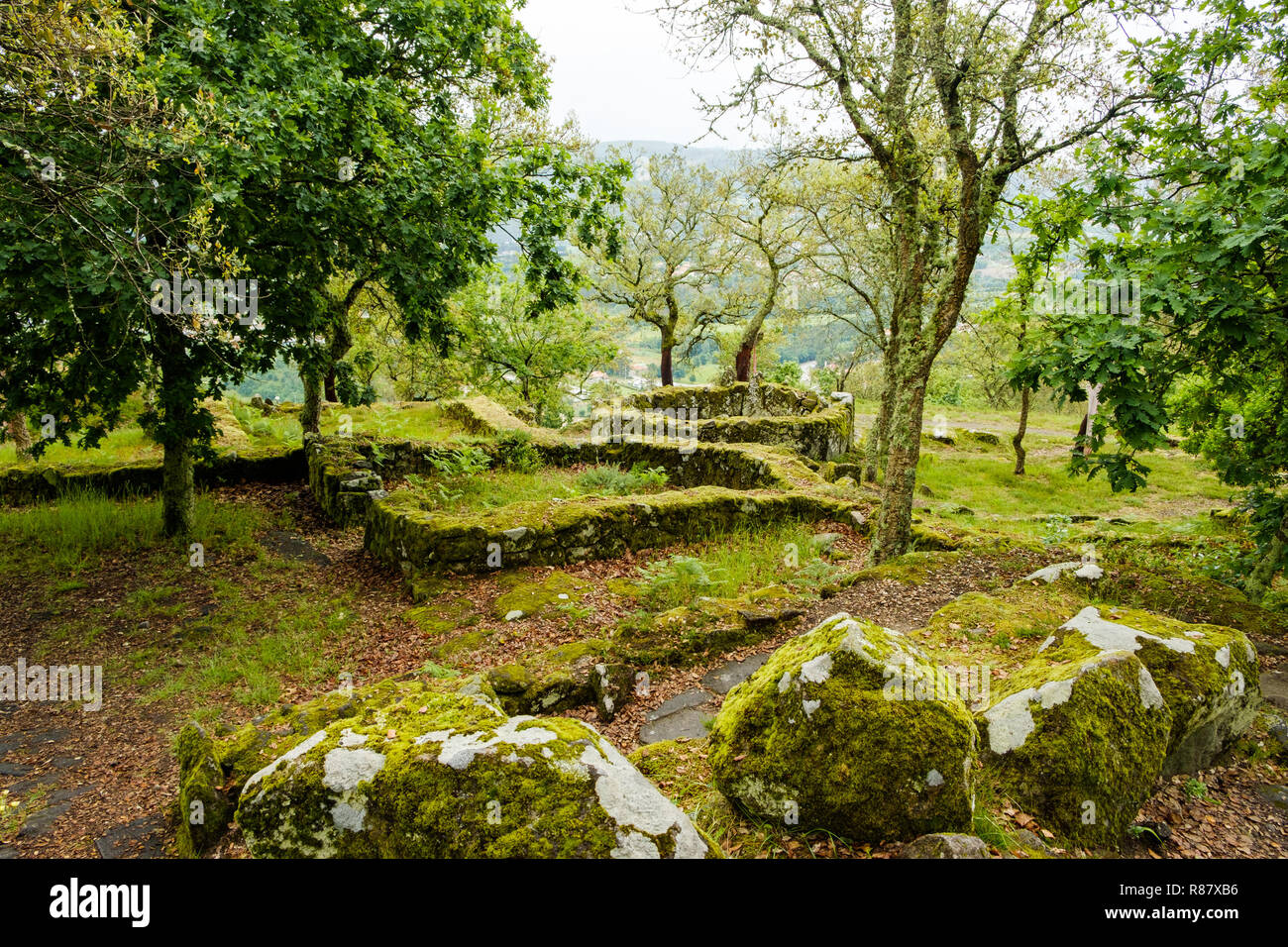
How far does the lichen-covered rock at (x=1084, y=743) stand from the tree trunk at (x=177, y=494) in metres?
10.8

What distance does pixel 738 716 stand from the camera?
3.54m

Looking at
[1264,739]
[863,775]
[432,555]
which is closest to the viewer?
[863,775]

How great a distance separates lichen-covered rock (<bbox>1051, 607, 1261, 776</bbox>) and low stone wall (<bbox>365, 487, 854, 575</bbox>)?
632 centimetres

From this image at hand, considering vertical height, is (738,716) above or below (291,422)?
below

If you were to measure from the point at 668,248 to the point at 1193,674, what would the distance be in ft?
81.1

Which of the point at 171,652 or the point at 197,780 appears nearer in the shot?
the point at 197,780

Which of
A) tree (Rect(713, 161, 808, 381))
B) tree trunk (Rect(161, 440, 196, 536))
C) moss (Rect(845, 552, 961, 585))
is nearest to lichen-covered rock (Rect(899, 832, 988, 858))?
moss (Rect(845, 552, 961, 585))

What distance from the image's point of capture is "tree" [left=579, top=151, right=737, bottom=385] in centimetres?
2591

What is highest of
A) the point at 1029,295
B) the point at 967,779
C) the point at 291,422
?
the point at 1029,295

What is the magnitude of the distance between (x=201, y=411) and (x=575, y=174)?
245 inches

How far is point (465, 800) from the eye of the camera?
2.63 meters

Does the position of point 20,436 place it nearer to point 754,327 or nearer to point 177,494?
point 177,494
